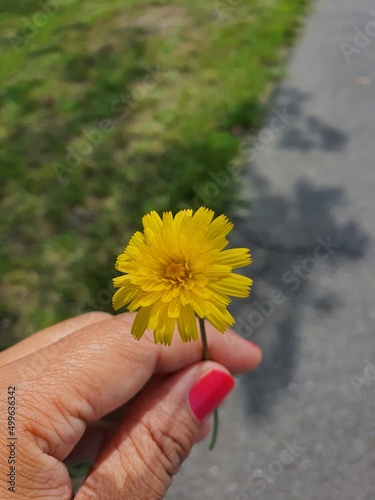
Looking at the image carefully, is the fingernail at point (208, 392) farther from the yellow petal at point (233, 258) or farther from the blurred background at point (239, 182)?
the blurred background at point (239, 182)

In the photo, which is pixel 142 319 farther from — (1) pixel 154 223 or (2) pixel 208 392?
(2) pixel 208 392

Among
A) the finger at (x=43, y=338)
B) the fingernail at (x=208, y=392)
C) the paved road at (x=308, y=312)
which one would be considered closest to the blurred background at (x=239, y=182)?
the paved road at (x=308, y=312)

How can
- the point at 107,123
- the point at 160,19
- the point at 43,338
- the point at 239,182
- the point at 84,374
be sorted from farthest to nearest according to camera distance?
the point at 160,19, the point at 107,123, the point at 239,182, the point at 43,338, the point at 84,374

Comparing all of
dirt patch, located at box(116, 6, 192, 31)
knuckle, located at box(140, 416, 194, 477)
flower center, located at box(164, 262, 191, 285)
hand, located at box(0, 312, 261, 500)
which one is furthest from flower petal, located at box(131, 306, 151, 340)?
dirt patch, located at box(116, 6, 192, 31)

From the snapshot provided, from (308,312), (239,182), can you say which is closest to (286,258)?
(308,312)

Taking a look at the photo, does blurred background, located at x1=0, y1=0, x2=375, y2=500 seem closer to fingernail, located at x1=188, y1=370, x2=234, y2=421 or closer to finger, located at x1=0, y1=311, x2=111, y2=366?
fingernail, located at x1=188, y1=370, x2=234, y2=421

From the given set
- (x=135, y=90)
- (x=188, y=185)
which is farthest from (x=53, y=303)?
(x=135, y=90)

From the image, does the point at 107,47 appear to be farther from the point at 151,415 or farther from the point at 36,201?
the point at 151,415
